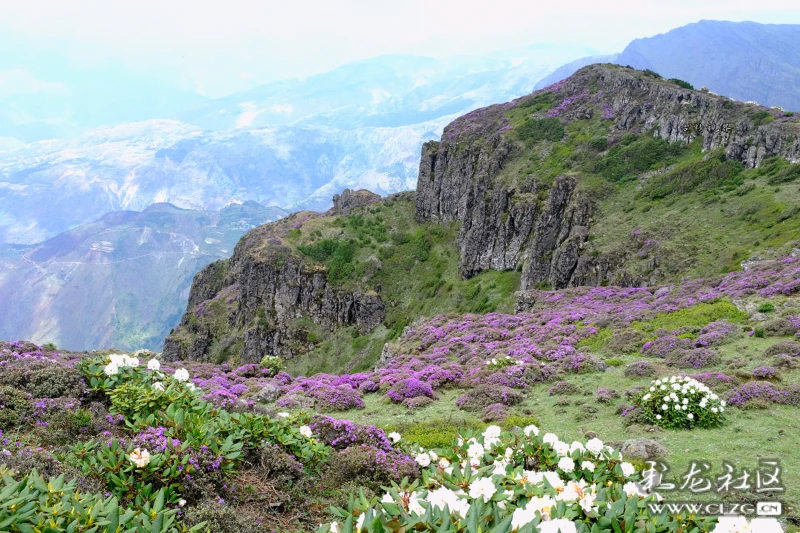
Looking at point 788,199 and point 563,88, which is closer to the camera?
point 788,199

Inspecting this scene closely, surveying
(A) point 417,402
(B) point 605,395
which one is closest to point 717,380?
(B) point 605,395

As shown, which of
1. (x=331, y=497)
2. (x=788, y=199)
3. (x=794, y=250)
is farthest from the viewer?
(x=788, y=199)

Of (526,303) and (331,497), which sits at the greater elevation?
(331,497)

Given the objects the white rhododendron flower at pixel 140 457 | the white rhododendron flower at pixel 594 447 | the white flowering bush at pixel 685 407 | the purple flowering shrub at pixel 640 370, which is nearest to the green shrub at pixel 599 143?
the purple flowering shrub at pixel 640 370

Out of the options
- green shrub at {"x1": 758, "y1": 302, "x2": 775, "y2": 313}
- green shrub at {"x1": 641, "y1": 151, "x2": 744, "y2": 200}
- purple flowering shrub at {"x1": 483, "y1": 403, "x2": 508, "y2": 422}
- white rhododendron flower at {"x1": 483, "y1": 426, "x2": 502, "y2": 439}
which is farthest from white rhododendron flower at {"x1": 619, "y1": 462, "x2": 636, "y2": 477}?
green shrub at {"x1": 641, "y1": 151, "x2": 744, "y2": 200}

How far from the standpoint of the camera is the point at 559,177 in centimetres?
7312

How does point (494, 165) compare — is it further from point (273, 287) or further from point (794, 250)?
point (794, 250)

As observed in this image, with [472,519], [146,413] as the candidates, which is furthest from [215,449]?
[472,519]

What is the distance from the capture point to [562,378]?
2161 cm

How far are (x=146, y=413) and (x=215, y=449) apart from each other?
2.46 meters

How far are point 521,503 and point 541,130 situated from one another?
9855cm

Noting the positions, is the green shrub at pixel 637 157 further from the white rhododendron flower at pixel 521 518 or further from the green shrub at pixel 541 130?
the white rhododendron flower at pixel 521 518

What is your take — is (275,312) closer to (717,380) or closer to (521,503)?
(717,380)

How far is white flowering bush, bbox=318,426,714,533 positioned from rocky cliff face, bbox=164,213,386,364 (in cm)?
8415
